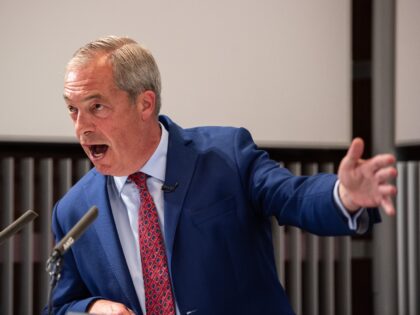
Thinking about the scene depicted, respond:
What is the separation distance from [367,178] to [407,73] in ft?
7.53

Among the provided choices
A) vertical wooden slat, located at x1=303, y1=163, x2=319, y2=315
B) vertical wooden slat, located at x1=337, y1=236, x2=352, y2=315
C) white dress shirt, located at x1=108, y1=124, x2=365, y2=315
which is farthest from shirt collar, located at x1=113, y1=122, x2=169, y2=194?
vertical wooden slat, located at x1=337, y1=236, x2=352, y2=315

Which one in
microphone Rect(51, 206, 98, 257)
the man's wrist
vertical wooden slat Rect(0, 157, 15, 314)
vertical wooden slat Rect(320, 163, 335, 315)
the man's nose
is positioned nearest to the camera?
microphone Rect(51, 206, 98, 257)

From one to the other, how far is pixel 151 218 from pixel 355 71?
6.72 ft

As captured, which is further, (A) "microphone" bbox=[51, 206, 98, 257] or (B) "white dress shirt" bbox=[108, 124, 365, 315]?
(B) "white dress shirt" bbox=[108, 124, 365, 315]

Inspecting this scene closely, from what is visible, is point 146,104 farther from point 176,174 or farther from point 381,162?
point 381,162

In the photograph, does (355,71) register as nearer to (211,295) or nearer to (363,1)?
(363,1)

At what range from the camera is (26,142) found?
3395mm

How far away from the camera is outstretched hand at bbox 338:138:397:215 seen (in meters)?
1.46

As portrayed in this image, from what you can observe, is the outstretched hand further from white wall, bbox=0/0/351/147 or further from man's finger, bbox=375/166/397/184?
white wall, bbox=0/0/351/147

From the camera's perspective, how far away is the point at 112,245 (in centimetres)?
201

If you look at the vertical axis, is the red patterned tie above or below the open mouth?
below

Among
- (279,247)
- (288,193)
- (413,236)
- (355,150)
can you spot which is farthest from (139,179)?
(413,236)

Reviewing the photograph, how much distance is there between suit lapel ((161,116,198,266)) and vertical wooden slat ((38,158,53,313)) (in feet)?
4.55

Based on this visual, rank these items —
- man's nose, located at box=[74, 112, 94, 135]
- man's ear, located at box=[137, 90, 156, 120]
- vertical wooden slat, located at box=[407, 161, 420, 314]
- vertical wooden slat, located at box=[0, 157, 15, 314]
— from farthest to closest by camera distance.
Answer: vertical wooden slat, located at box=[407, 161, 420, 314] → vertical wooden slat, located at box=[0, 157, 15, 314] → man's ear, located at box=[137, 90, 156, 120] → man's nose, located at box=[74, 112, 94, 135]
